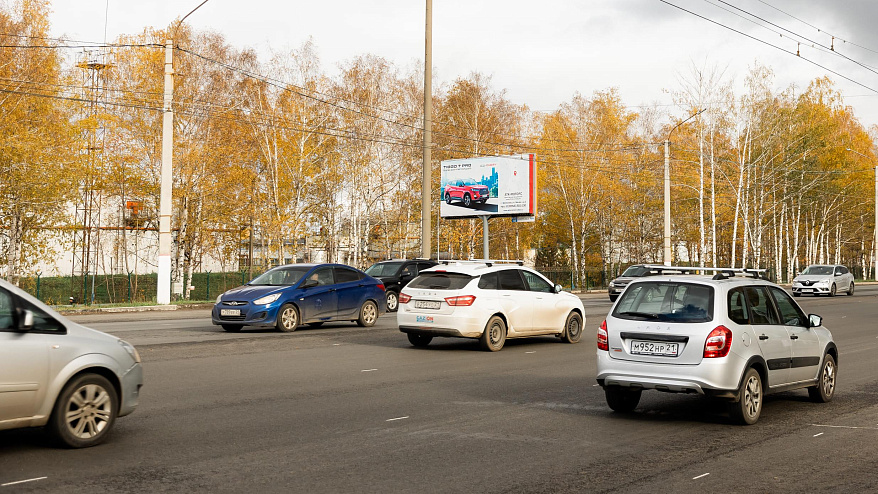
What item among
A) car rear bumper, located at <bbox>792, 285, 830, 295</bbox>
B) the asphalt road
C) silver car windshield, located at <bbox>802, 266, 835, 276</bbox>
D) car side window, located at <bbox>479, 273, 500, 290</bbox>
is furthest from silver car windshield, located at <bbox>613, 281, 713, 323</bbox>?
silver car windshield, located at <bbox>802, 266, 835, 276</bbox>

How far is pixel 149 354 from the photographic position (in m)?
14.7

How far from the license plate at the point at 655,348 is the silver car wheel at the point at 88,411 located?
16.9 ft

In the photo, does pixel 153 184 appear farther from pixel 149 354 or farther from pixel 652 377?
pixel 652 377

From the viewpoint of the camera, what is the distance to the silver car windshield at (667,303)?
352 inches

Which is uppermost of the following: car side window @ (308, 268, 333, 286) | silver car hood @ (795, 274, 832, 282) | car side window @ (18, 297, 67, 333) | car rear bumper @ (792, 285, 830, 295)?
silver car hood @ (795, 274, 832, 282)

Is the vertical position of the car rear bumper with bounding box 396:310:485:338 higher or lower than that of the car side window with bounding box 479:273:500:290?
lower

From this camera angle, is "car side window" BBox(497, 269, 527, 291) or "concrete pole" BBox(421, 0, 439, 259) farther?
"concrete pole" BBox(421, 0, 439, 259)

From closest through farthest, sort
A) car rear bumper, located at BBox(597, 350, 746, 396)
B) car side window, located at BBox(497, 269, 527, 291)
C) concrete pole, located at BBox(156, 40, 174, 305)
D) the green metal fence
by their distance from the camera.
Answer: car rear bumper, located at BBox(597, 350, 746, 396) → car side window, located at BBox(497, 269, 527, 291) → concrete pole, located at BBox(156, 40, 174, 305) → the green metal fence

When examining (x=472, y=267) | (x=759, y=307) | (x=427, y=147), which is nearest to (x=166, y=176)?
(x=427, y=147)

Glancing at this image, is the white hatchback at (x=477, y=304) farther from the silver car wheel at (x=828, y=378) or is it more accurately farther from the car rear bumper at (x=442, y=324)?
the silver car wheel at (x=828, y=378)

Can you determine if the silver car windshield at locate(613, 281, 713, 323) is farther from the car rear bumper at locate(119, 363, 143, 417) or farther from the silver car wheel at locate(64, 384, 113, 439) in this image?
the silver car wheel at locate(64, 384, 113, 439)

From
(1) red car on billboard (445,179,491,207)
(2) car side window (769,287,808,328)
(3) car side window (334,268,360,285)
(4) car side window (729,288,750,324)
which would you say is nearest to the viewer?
(4) car side window (729,288,750,324)

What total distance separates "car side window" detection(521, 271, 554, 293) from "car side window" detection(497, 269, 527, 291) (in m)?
0.20

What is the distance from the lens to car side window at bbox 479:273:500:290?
15.9 metres
